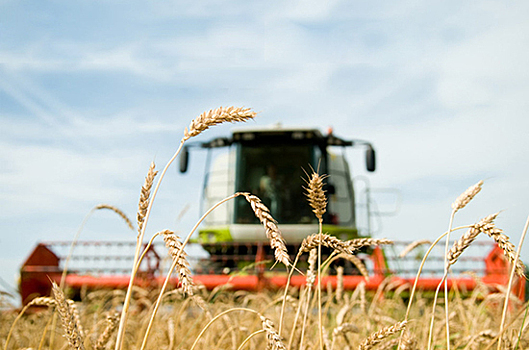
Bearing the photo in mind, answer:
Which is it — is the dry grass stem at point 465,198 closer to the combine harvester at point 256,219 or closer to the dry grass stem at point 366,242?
the dry grass stem at point 366,242

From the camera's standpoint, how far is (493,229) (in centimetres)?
113

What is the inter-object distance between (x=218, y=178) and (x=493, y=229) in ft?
30.3

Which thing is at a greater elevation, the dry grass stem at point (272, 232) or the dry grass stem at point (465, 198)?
the dry grass stem at point (465, 198)

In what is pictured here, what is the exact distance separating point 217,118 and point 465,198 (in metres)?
0.71

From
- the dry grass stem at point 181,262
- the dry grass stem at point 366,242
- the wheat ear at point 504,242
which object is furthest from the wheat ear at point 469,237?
the dry grass stem at point 181,262

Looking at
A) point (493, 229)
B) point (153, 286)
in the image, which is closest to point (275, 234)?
point (493, 229)

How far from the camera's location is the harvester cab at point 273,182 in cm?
817

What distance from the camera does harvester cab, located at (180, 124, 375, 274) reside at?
26.8 feet

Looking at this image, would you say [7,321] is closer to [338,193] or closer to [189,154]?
[189,154]

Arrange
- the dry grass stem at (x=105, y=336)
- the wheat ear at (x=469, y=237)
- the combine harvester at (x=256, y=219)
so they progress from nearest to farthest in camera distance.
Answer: the wheat ear at (x=469, y=237), the dry grass stem at (x=105, y=336), the combine harvester at (x=256, y=219)

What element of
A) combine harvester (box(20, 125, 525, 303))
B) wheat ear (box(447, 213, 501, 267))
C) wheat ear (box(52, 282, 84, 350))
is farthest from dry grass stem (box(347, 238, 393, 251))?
combine harvester (box(20, 125, 525, 303))

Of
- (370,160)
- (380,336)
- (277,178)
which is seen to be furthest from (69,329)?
(277,178)

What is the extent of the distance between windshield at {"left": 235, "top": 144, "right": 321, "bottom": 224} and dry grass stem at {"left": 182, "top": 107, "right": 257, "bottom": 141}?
719 cm

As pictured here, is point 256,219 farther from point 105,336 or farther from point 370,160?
point 105,336
